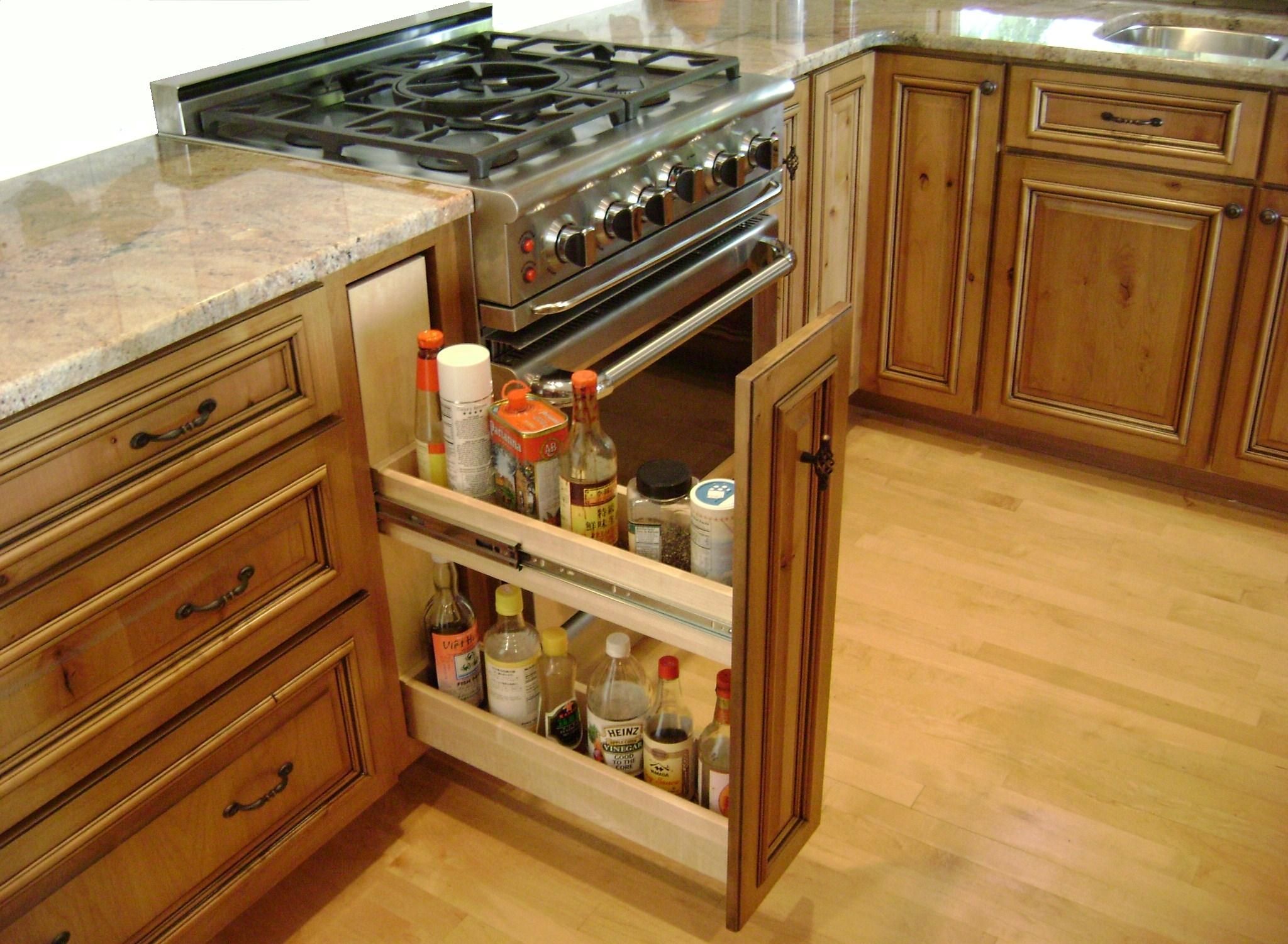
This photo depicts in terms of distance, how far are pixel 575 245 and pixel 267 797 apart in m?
0.78

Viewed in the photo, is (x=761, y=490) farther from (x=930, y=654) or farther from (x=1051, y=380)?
(x=1051, y=380)

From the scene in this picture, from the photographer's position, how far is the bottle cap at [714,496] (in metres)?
1.28

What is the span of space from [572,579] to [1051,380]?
1511 mm

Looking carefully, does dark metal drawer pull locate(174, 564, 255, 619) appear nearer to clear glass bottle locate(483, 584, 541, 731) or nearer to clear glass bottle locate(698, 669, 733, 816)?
clear glass bottle locate(483, 584, 541, 731)

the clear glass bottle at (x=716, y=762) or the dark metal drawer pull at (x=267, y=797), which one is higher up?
the clear glass bottle at (x=716, y=762)

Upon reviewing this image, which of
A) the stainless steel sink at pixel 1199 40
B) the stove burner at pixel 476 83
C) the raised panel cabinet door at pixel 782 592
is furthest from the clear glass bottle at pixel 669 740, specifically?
the stainless steel sink at pixel 1199 40

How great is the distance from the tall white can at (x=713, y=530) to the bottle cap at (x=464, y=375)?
28cm

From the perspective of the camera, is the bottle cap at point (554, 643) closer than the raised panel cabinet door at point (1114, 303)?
Yes

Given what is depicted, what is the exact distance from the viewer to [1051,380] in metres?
2.54

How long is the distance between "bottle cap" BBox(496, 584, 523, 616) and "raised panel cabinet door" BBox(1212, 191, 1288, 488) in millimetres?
1494

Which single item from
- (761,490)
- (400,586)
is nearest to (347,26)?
(400,586)

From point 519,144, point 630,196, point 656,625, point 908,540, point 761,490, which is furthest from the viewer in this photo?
point 908,540

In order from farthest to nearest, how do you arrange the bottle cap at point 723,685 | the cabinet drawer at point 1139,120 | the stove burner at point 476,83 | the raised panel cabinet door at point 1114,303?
the raised panel cabinet door at point 1114,303, the cabinet drawer at point 1139,120, the stove burner at point 476,83, the bottle cap at point 723,685

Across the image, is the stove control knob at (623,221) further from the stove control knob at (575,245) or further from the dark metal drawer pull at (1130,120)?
the dark metal drawer pull at (1130,120)
